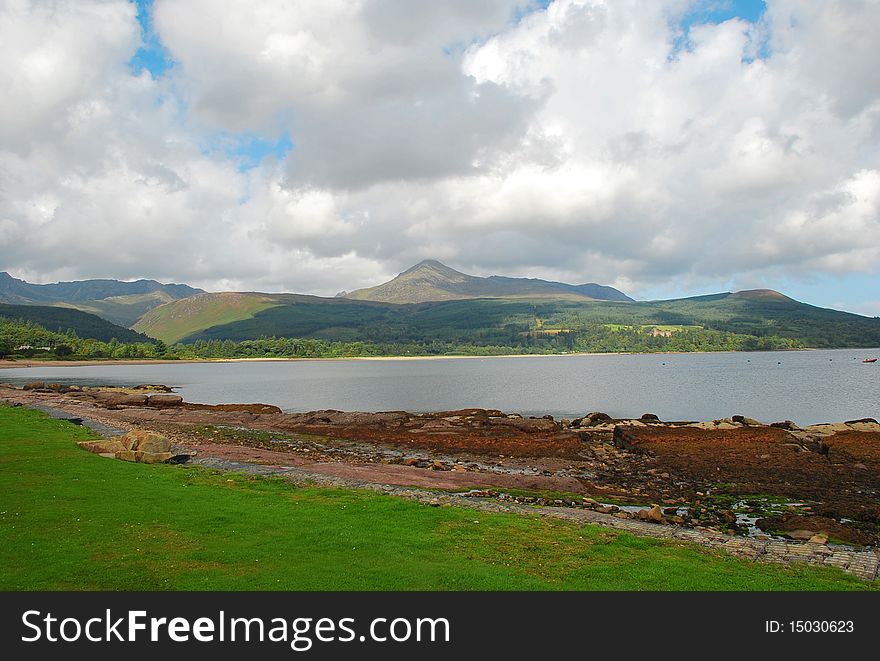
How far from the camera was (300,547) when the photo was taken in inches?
537

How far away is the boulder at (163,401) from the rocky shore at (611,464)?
8.59 meters

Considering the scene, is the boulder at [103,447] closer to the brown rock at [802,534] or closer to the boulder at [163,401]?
the brown rock at [802,534]

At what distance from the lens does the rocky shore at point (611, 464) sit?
72.5 feet

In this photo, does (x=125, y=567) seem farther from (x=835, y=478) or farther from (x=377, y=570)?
(x=835, y=478)

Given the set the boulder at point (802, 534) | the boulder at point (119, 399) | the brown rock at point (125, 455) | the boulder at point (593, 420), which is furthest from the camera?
the boulder at point (119, 399)

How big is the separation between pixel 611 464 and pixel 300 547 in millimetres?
29361

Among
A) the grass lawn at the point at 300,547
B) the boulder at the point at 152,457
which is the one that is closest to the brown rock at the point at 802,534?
the grass lawn at the point at 300,547

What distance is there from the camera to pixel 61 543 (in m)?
12.4

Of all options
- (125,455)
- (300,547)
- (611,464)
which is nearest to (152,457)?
(125,455)
